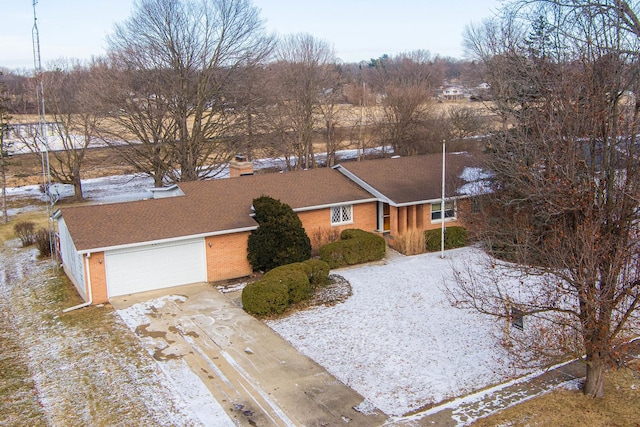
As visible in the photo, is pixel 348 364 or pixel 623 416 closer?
pixel 623 416

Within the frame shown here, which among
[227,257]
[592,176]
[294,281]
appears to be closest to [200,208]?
[227,257]

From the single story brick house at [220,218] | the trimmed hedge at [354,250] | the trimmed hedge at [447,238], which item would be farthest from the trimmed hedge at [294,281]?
the trimmed hedge at [447,238]

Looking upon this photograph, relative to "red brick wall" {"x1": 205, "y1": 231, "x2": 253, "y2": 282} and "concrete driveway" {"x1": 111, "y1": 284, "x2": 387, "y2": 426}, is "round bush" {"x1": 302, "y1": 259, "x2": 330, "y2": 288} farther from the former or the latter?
"red brick wall" {"x1": 205, "y1": 231, "x2": 253, "y2": 282}

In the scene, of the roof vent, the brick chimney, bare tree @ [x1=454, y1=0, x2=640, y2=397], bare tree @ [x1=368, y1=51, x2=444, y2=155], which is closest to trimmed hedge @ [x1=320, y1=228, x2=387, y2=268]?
the roof vent

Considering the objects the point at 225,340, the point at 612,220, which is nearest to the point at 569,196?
the point at 612,220

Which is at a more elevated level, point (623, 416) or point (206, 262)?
point (206, 262)

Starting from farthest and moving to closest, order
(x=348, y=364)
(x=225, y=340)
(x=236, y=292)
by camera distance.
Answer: (x=236, y=292), (x=225, y=340), (x=348, y=364)

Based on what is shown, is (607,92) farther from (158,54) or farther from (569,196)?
(158,54)
